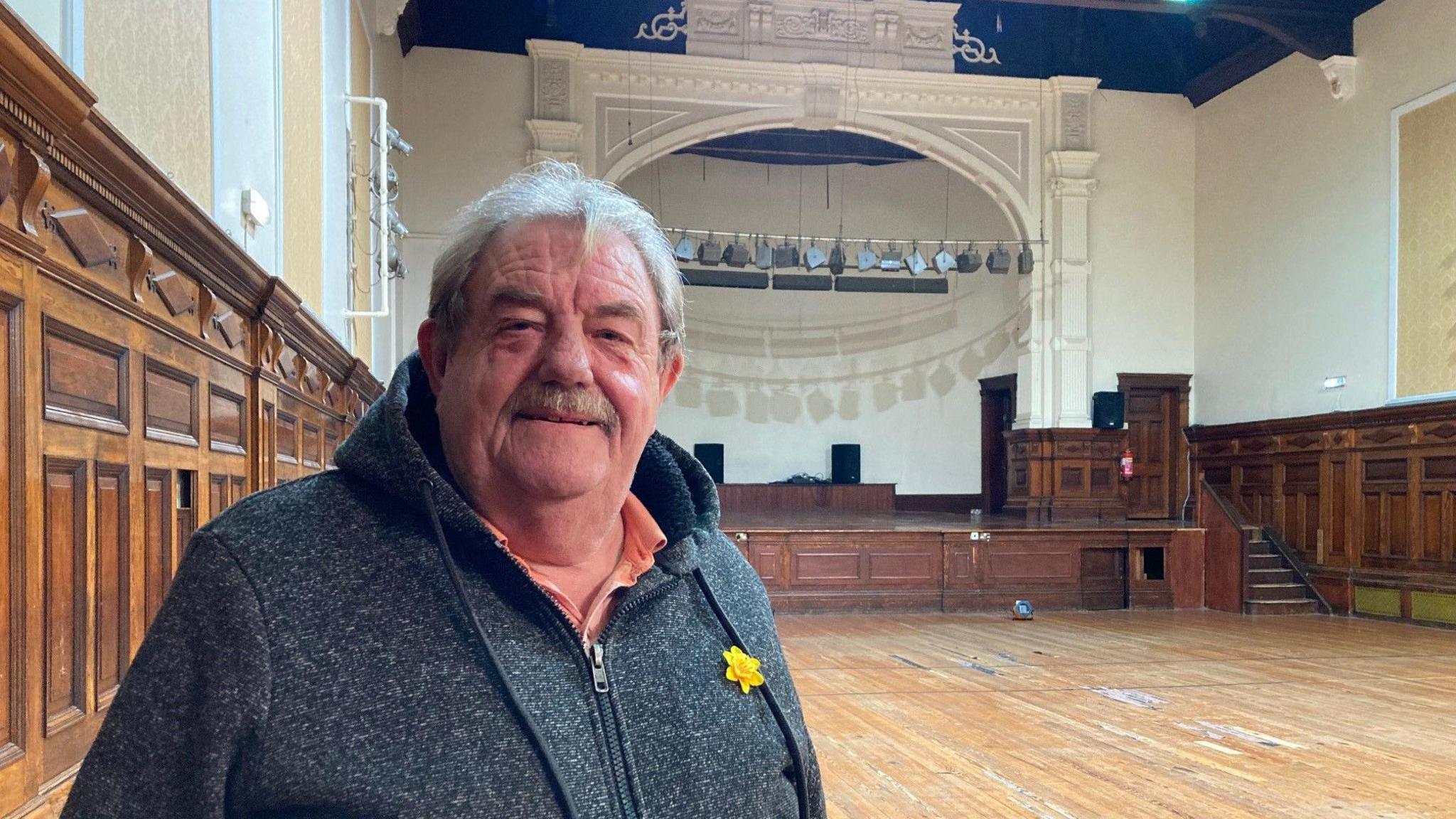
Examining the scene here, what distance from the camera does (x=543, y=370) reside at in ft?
3.28

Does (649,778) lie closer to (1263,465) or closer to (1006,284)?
(1263,465)

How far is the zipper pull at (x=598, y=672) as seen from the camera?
0.99 metres

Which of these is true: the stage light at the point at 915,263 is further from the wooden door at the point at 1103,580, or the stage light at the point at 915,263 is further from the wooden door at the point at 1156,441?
the wooden door at the point at 1103,580

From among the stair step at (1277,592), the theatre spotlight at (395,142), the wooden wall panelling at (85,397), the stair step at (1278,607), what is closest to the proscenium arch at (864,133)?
the theatre spotlight at (395,142)

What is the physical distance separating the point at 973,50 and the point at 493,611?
11443 millimetres

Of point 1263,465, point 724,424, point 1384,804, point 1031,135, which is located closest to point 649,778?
point 1384,804

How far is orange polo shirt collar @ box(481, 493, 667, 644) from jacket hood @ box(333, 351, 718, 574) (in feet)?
0.06

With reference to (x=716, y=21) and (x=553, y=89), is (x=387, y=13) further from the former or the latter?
(x=716, y=21)

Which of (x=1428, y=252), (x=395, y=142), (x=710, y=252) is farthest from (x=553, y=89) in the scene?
(x=1428, y=252)

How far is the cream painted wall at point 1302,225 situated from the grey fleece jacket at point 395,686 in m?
9.48

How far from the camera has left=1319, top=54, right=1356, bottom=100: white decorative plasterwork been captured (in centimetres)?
939

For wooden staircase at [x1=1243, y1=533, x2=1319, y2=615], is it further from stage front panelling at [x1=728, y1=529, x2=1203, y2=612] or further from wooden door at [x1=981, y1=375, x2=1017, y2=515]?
wooden door at [x1=981, y1=375, x2=1017, y2=515]

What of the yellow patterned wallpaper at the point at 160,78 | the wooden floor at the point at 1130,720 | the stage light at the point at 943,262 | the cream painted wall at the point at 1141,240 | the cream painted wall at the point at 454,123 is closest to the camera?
the yellow patterned wallpaper at the point at 160,78

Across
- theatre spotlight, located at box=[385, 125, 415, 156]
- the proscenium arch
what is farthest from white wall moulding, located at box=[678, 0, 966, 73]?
theatre spotlight, located at box=[385, 125, 415, 156]
